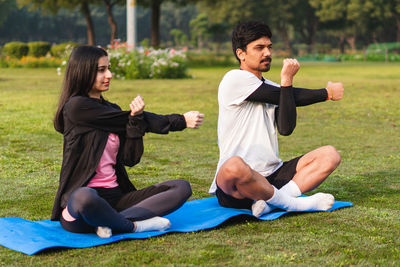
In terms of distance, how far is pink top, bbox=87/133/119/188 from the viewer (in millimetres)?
4191

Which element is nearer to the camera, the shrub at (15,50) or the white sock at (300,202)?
the white sock at (300,202)

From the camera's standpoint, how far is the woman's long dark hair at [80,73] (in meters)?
4.12

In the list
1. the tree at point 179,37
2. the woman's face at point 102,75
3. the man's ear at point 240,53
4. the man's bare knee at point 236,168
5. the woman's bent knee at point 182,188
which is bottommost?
the tree at point 179,37

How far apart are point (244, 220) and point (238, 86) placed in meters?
0.99

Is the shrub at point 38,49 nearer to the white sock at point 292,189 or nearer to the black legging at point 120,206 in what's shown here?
the white sock at point 292,189

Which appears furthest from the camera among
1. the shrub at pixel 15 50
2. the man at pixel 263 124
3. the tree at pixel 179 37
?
the tree at pixel 179 37

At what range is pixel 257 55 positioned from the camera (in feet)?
15.6

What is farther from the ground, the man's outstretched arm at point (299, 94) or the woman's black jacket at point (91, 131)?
the man's outstretched arm at point (299, 94)

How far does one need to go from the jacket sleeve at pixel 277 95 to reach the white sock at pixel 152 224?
3.74ft

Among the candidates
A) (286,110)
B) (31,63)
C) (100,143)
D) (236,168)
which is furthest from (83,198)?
(31,63)

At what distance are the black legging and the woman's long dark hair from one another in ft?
2.12

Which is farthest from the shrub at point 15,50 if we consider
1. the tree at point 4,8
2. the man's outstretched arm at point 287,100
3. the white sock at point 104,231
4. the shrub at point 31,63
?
the white sock at point 104,231

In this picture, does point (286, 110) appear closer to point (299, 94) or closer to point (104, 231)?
point (299, 94)

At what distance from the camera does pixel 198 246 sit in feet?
13.0
